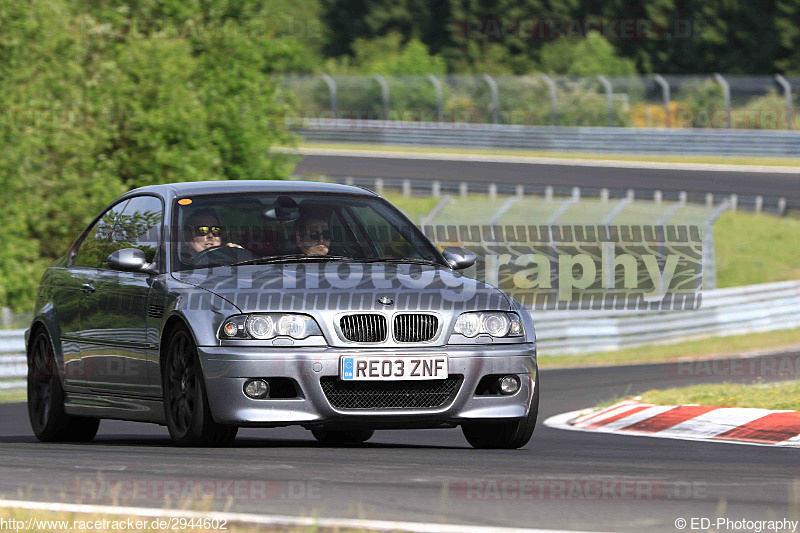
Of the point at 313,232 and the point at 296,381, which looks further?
the point at 313,232

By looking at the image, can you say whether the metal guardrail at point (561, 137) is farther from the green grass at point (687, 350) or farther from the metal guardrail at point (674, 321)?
the green grass at point (687, 350)

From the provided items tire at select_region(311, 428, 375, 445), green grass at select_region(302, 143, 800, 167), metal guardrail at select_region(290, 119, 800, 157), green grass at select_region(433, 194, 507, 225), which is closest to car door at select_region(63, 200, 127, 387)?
tire at select_region(311, 428, 375, 445)

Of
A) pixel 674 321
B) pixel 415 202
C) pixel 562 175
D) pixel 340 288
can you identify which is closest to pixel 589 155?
pixel 562 175

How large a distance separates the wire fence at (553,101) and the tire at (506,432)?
37831 mm

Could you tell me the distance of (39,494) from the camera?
6203mm

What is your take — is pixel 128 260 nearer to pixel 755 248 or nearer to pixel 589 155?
pixel 755 248

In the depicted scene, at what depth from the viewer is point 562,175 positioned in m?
45.3

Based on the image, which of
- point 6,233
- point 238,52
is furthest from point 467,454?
point 238,52

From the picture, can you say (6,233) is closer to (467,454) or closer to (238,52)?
(238,52)

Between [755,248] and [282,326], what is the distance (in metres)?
29.2

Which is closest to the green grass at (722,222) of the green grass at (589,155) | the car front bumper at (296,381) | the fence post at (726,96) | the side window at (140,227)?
the fence post at (726,96)

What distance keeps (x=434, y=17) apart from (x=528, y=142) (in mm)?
40545

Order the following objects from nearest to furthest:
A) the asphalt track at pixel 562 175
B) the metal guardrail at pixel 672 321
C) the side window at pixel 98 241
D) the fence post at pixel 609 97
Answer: the side window at pixel 98 241
the metal guardrail at pixel 672 321
the asphalt track at pixel 562 175
the fence post at pixel 609 97

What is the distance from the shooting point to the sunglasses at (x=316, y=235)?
29.5 feet
